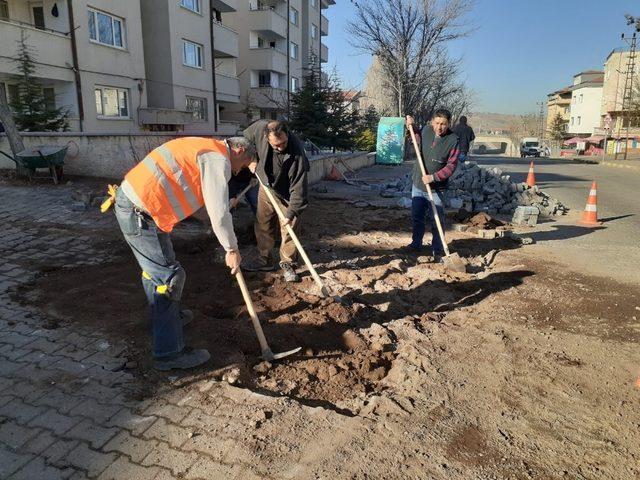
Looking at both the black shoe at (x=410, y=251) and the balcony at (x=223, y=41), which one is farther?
the balcony at (x=223, y=41)

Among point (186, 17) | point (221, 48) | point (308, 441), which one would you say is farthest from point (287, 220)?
point (221, 48)

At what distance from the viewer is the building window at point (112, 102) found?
1636 centimetres

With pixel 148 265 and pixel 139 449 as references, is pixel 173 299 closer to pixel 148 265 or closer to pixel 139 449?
pixel 148 265

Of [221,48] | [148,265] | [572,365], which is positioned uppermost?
[221,48]

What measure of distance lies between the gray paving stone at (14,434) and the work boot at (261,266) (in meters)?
2.88

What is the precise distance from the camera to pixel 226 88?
24.1 metres

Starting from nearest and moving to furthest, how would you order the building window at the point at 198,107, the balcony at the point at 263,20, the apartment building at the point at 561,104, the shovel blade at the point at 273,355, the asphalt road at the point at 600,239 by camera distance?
the shovel blade at the point at 273,355 → the asphalt road at the point at 600,239 → the building window at the point at 198,107 → the balcony at the point at 263,20 → the apartment building at the point at 561,104

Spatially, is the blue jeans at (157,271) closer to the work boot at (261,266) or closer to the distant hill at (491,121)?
the work boot at (261,266)

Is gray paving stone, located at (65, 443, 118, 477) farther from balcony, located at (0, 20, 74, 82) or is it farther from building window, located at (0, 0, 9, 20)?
building window, located at (0, 0, 9, 20)

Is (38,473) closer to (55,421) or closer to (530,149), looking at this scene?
(55,421)

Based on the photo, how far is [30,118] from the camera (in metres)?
11.1

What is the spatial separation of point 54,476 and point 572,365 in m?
3.27

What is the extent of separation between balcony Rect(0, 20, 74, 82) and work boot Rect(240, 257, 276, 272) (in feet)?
38.6

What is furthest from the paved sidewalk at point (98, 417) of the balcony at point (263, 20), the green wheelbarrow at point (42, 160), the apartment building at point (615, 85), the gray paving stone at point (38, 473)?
the apartment building at point (615, 85)
